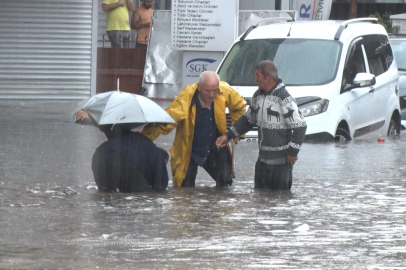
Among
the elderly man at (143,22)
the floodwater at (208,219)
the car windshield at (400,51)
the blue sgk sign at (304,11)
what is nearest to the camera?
the floodwater at (208,219)

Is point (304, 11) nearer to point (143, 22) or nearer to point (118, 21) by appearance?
point (143, 22)

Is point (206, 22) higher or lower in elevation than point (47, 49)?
higher

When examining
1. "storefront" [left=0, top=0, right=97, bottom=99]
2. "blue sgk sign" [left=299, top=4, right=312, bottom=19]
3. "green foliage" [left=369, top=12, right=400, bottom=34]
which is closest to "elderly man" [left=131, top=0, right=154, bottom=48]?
"storefront" [left=0, top=0, right=97, bottom=99]

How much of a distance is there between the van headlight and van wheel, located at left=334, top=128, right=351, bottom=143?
59 cm

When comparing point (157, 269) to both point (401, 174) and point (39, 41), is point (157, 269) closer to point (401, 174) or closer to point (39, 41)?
point (401, 174)

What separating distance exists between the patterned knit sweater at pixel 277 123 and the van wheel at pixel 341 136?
450 centimetres

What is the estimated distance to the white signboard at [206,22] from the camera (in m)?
18.5

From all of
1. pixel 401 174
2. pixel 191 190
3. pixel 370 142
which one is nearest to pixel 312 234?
pixel 191 190

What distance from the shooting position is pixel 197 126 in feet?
33.3

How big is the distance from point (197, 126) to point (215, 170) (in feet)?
1.85

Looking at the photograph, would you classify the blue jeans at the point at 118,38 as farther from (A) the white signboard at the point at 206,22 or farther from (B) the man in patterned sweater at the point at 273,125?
(B) the man in patterned sweater at the point at 273,125

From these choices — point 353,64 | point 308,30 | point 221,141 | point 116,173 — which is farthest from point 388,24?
point 116,173

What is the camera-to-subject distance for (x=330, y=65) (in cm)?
1441

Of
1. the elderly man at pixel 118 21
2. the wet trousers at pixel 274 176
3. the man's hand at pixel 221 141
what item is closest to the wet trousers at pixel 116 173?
the man's hand at pixel 221 141
